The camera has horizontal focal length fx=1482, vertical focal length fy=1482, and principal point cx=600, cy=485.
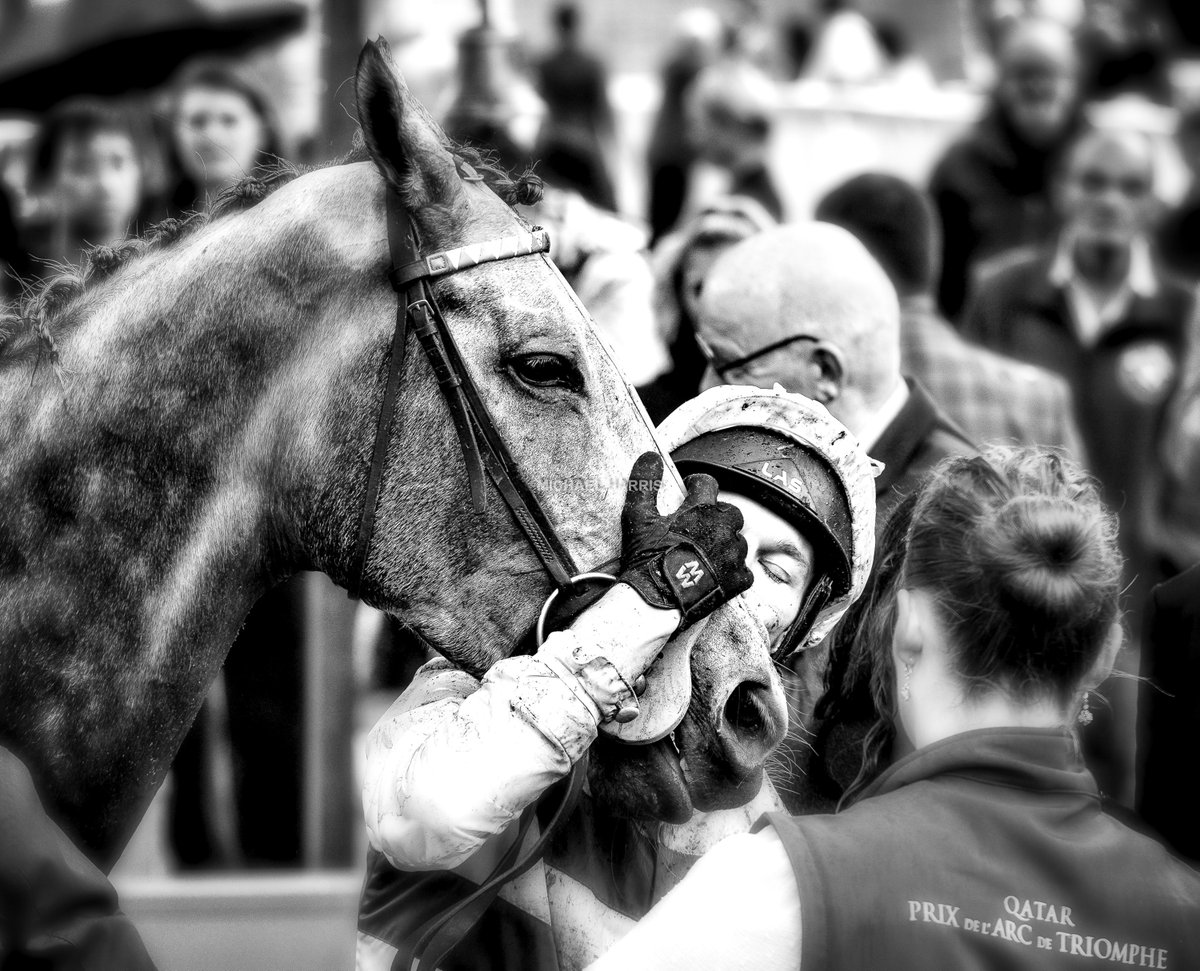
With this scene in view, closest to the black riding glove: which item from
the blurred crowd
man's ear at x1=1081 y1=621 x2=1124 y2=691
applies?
man's ear at x1=1081 y1=621 x2=1124 y2=691

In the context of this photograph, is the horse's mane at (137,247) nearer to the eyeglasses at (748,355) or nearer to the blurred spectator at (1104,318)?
the eyeglasses at (748,355)

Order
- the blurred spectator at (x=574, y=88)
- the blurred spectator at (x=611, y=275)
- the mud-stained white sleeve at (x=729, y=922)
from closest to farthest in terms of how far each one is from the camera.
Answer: the mud-stained white sleeve at (x=729, y=922), the blurred spectator at (x=611, y=275), the blurred spectator at (x=574, y=88)

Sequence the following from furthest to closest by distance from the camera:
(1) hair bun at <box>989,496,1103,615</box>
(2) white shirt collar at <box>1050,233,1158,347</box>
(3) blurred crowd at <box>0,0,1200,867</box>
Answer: (2) white shirt collar at <box>1050,233,1158,347</box> < (3) blurred crowd at <box>0,0,1200,867</box> < (1) hair bun at <box>989,496,1103,615</box>

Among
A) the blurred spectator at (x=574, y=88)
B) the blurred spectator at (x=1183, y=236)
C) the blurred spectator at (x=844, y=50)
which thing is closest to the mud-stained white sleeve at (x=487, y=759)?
the blurred spectator at (x=574, y=88)

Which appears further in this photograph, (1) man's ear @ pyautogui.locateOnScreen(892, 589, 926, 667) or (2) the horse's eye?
(2) the horse's eye

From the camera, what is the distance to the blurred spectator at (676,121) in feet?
22.2

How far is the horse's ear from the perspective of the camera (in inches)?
89.0

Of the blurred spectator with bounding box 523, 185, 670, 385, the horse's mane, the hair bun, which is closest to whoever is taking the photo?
the hair bun

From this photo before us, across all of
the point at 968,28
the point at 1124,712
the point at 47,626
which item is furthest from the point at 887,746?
the point at 968,28

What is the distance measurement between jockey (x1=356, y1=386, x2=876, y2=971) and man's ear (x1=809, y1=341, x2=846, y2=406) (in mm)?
658

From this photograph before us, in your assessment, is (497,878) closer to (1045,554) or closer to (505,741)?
(505,741)

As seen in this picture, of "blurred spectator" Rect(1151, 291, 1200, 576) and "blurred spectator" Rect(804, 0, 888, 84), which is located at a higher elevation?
"blurred spectator" Rect(804, 0, 888, 84)

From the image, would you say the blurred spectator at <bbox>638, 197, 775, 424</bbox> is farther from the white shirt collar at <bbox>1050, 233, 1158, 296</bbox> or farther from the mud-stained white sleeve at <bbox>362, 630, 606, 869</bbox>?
the mud-stained white sleeve at <bbox>362, 630, 606, 869</bbox>

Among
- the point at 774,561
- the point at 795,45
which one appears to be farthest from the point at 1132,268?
the point at 774,561
